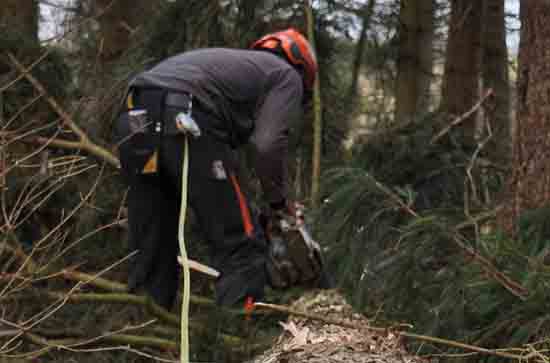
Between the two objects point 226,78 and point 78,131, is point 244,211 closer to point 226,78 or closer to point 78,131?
point 226,78

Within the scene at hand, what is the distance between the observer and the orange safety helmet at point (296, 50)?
3.79m

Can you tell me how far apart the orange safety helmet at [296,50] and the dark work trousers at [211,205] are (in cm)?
53

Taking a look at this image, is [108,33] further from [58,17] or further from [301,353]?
[301,353]

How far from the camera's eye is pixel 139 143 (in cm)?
362

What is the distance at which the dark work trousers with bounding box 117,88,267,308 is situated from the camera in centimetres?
356

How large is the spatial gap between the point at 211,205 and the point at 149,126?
47cm

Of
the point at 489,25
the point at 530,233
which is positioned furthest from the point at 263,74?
the point at 489,25

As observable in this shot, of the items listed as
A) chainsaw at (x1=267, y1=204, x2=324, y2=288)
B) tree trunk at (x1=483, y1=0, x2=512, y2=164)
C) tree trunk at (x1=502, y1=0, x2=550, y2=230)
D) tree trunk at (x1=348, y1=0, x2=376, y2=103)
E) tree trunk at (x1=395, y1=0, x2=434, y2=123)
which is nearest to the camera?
tree trunk at (x1=502, y1=0, x2=550, y2=230)

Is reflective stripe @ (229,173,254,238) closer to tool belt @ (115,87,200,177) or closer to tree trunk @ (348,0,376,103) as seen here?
tool belt @ (115,87,200,177)

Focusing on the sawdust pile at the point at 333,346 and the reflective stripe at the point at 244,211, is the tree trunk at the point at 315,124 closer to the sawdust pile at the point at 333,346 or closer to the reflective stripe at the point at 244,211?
the reflective stripe at the point at 244,211

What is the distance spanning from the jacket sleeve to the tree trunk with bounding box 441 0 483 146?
226 cm

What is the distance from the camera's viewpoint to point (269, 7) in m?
5.11

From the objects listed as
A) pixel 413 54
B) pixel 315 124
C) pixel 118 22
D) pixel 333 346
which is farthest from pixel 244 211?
pixel 118 22

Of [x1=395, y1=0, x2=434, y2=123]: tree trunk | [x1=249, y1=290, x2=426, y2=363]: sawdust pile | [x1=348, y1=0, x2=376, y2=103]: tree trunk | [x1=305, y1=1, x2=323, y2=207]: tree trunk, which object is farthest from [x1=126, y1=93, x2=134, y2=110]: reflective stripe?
[x1=395, y1=0, x2=434, y2=123]: tree trunk
